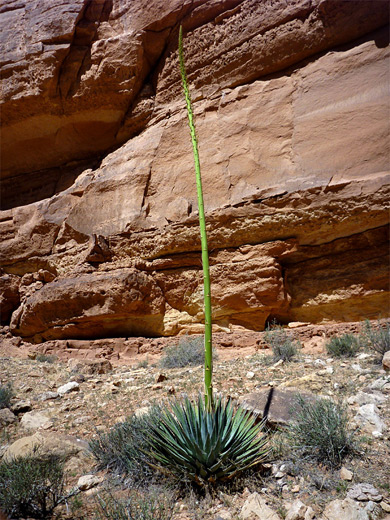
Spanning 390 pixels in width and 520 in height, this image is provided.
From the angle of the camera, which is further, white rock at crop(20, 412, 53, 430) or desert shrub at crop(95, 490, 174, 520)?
white rock at crop(20, 412, 53, 430)

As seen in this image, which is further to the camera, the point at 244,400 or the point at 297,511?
the point at 244,400

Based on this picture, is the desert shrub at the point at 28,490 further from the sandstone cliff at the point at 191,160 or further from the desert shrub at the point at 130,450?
the sandstone cliff at the point at 191,160

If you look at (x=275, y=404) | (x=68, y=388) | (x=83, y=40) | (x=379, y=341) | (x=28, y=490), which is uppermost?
(x=83, y=40)

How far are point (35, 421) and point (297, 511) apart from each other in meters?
3.20

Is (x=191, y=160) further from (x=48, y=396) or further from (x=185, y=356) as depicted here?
(x=48, y=396)

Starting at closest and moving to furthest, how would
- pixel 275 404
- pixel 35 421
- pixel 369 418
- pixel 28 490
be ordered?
pixel 28 490, pixel 369 418, pixel 275 404, pixel 35 421

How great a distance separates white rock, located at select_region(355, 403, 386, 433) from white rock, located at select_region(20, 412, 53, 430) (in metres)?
3.33

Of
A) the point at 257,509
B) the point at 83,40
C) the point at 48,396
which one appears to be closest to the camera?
the point at 257,509

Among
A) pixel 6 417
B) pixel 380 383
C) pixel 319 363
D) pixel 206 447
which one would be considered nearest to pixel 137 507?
pixel 206 447

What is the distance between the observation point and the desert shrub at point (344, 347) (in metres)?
5.47

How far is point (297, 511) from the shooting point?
2.24 m

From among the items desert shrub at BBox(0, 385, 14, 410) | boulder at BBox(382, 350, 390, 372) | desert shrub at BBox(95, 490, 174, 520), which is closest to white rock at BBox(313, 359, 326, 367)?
boulder at BBox(382, 350, 390, 372)

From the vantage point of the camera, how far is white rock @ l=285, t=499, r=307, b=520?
2.21m

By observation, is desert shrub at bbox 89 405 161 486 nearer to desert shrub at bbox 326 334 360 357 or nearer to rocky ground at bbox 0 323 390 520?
rocky ground at bbox 0 323 390 520
